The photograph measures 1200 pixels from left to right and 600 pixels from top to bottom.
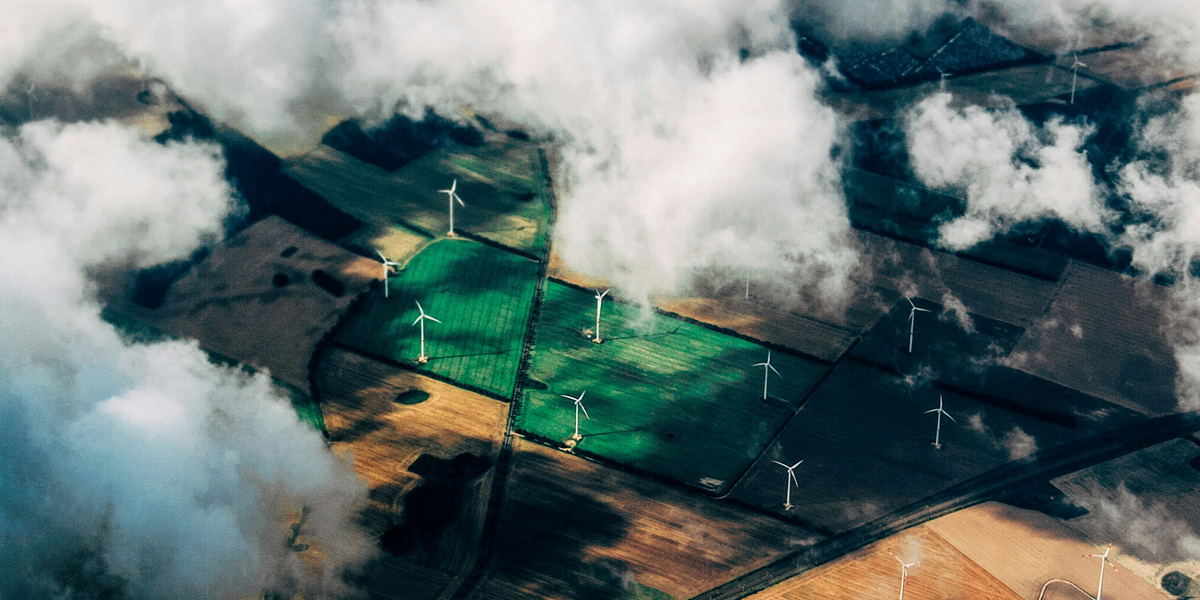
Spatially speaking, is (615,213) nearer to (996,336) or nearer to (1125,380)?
(996,336)

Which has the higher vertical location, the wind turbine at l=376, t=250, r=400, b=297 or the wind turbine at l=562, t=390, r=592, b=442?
the wind turbine at l=376, t=250, r=400, b=297

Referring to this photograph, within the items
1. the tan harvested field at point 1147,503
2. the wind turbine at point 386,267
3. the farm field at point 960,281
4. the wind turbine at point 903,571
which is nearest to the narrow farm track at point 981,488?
the tan harvested field at point 1147,503

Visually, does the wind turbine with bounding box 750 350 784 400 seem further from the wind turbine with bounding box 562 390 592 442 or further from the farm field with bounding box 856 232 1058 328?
the farm field with bounding box 856 232 1058 328

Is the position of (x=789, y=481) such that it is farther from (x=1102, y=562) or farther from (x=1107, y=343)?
(x=1107, y=343)

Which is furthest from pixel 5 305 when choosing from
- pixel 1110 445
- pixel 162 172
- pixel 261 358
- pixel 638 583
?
pixel 1110 445

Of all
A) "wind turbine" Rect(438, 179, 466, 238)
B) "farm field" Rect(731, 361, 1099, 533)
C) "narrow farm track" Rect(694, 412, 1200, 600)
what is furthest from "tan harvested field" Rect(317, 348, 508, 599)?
"wind turbine" Rect(438, 179, 466, 238)

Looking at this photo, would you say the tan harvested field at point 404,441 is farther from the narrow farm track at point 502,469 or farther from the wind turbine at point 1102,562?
the wind turbine at point 1102,562
